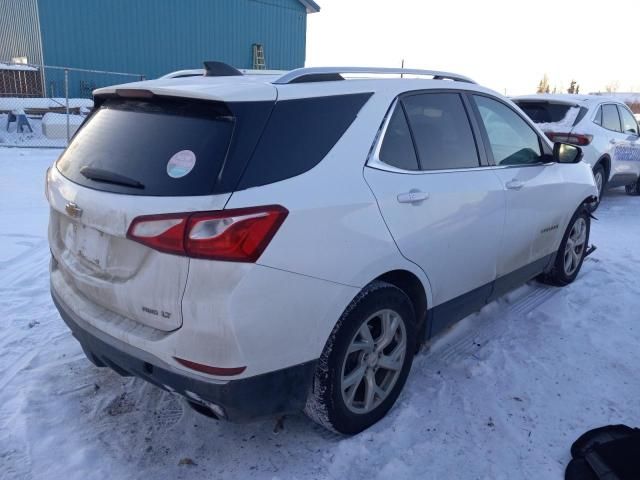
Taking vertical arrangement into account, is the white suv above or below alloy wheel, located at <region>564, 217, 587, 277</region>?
above

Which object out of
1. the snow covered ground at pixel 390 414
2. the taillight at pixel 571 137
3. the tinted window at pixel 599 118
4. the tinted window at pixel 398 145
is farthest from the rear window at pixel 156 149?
the tinted window at pixel 599 118

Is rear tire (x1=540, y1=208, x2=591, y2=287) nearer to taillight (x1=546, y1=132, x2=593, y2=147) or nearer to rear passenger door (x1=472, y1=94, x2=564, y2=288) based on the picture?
rear passenger door (x1=472, y1=94, x2=564, y2=288)

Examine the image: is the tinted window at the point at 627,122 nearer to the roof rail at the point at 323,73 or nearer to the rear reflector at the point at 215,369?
the roof rail at the point at 323,73

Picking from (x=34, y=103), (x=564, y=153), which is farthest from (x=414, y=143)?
(x=34, y=103)

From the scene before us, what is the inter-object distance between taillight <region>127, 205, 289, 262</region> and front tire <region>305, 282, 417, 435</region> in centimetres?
63

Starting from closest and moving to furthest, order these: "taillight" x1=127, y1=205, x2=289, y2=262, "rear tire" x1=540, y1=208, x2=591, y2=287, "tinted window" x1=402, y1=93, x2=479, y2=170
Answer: "taillight" x1=127, y1=205, x2=289, y2=262
"tinted window" x1=402, y1=93, x2=479, y2=170
"rear tire" x1=540, y1=208, x2=591, y2=287

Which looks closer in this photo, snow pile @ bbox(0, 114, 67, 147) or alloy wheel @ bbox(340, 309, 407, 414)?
alloy wheel @ bbox(340, 309, 407, 414)

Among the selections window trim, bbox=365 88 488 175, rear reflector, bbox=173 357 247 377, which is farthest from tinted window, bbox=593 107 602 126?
rear reflector, bbox=173 357 247 377

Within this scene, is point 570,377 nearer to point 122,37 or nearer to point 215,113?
point 215,113

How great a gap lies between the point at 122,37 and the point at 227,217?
18.8m

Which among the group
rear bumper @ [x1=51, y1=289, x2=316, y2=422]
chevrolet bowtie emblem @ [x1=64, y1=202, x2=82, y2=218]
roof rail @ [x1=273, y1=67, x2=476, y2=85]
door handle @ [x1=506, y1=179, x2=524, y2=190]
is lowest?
rear bumper @ [x1=51, y1=289, x2=316, y2=422]

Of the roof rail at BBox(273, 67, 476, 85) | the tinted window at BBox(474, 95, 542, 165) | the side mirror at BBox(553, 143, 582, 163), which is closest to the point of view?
the roof rail at BBox(273, 67, 476, 85)

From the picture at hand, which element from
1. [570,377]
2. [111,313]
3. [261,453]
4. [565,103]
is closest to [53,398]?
[111,313]

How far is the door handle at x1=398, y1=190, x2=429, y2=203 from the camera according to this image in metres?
2.55
